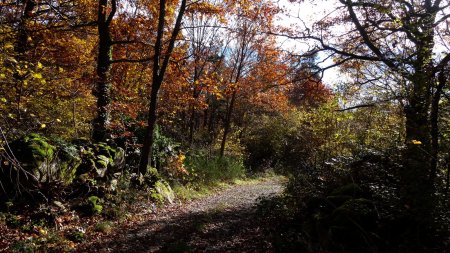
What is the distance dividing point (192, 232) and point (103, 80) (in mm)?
5904

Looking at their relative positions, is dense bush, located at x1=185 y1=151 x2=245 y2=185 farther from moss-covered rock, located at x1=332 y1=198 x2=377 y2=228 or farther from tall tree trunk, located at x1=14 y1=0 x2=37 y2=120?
moss-covered rock, located at x1=332 y1=198 x2=377 y2=228

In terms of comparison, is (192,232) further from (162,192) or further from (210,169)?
(210,169)

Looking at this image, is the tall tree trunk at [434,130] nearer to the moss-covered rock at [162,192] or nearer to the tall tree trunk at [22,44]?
the tall tree trunk at [22,44]

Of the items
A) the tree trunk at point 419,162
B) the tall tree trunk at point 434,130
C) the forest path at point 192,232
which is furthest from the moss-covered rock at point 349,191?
the forest path at point 192,232

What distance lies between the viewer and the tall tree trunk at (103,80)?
447 inches

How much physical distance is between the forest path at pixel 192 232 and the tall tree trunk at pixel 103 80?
126 inches

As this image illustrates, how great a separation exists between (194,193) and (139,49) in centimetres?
804

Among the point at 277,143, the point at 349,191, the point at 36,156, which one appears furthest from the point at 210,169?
the point at 349,191

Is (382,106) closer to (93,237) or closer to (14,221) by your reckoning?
(93,237)

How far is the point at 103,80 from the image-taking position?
11.3m

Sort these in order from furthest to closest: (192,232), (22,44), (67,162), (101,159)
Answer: (22,44) < (101,159) < (67,162) < (192,232)

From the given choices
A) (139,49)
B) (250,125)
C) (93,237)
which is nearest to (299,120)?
(250,125)

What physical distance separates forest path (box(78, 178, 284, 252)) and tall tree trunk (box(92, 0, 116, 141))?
321 centimetres

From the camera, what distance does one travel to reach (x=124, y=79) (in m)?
16.9
